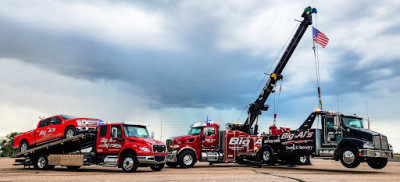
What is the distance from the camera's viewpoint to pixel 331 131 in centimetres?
1841

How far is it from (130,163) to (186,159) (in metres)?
4.95

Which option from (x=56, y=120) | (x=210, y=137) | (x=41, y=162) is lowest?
(x=41, y=162)

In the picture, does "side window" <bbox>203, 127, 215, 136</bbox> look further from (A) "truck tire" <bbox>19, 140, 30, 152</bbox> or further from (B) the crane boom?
(A) "truck tire" <bbox>19, 140, 30, 152</bbox>

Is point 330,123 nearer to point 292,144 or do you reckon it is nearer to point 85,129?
point 292,144

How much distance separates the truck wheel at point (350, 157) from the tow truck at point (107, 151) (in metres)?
8.37

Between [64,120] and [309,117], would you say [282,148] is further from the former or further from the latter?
[64,120]

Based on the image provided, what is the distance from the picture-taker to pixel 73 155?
18031 mm

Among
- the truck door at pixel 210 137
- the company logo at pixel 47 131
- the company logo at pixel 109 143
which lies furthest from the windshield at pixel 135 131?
the truck door at pixel 210 137

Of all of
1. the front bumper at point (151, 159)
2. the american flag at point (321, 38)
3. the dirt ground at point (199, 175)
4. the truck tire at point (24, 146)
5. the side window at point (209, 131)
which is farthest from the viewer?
the american flag at point (321, 38)

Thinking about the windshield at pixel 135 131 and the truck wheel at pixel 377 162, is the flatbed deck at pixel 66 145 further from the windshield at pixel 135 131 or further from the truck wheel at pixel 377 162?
the truck wheel at pixel 377 162

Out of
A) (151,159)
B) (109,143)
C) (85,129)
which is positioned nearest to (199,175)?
(151,159)

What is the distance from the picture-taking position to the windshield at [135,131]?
1689cm

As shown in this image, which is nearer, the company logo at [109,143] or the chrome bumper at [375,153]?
the chrome bumper at [375,153]

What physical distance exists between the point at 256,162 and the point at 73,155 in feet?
34.5
